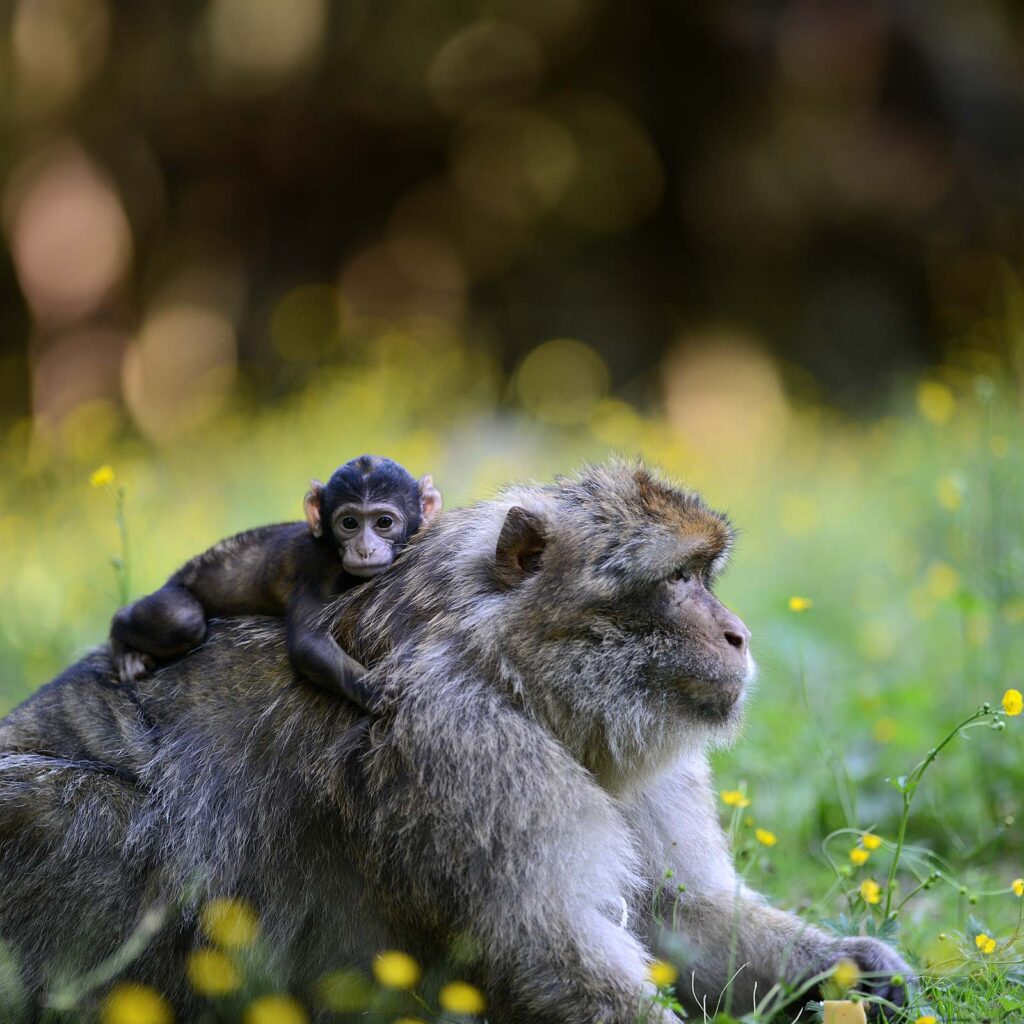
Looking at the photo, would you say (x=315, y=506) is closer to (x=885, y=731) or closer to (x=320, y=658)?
(x=320, y=658)

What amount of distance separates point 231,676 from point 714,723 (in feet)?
4.72

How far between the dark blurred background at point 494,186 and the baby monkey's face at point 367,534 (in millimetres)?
8108

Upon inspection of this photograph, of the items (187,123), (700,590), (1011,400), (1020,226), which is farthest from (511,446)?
(700,590)

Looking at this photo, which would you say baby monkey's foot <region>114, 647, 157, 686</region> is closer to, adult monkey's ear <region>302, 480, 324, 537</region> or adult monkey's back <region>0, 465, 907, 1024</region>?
adult monkey's back <region>0, 465, 907, 1024</region>

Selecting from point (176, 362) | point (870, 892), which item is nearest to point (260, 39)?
point (176, 362)

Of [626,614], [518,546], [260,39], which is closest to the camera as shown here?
[626,614]

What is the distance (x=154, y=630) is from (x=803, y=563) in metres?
6.07

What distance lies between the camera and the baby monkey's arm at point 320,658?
365 cm

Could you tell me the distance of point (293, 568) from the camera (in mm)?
4145

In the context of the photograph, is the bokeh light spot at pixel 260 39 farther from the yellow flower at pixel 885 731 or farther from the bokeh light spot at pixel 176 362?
the yellow flower at pixel 885 731

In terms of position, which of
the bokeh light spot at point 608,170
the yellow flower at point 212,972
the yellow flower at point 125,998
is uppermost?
the bokeh light spot at point 608,170

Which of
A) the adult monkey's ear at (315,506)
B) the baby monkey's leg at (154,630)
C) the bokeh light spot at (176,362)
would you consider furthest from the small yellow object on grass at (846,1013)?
the bokeh light spot at (176,362)

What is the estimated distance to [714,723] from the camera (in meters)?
3.70

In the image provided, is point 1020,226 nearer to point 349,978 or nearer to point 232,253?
point 232,253
